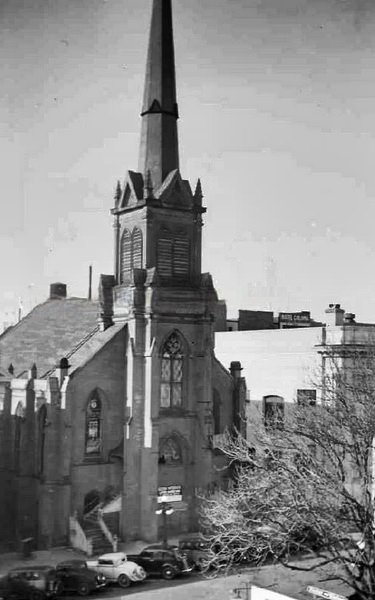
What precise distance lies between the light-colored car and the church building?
10.5ft

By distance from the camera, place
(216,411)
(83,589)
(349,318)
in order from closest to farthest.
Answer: (83,589) → (216,411) → (349,318)

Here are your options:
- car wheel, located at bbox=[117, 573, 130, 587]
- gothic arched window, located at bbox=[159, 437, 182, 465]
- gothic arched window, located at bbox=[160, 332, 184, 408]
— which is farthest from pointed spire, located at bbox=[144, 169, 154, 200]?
car wheel, located at bbox=[117, 573, 130, 587]

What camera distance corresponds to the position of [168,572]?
29438 millimetres

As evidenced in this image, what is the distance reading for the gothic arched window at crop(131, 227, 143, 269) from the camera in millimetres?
36062

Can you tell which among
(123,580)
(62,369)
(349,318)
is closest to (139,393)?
(62,369)

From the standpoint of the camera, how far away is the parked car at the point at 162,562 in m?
29.5

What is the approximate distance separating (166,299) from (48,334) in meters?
9.17

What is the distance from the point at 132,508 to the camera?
112 feet

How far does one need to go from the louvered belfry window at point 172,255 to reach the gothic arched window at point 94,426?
728 cm

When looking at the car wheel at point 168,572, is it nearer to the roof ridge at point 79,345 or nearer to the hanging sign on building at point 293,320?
the roof ridge at point 79,345

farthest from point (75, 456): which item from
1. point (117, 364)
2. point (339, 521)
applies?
point (339, 521)

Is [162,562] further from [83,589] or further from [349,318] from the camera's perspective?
[349,318]

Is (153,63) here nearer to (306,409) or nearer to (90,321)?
(90,321)

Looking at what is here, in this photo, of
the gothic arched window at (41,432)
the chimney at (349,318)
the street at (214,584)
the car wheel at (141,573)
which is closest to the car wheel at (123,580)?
the street at (214,584)
